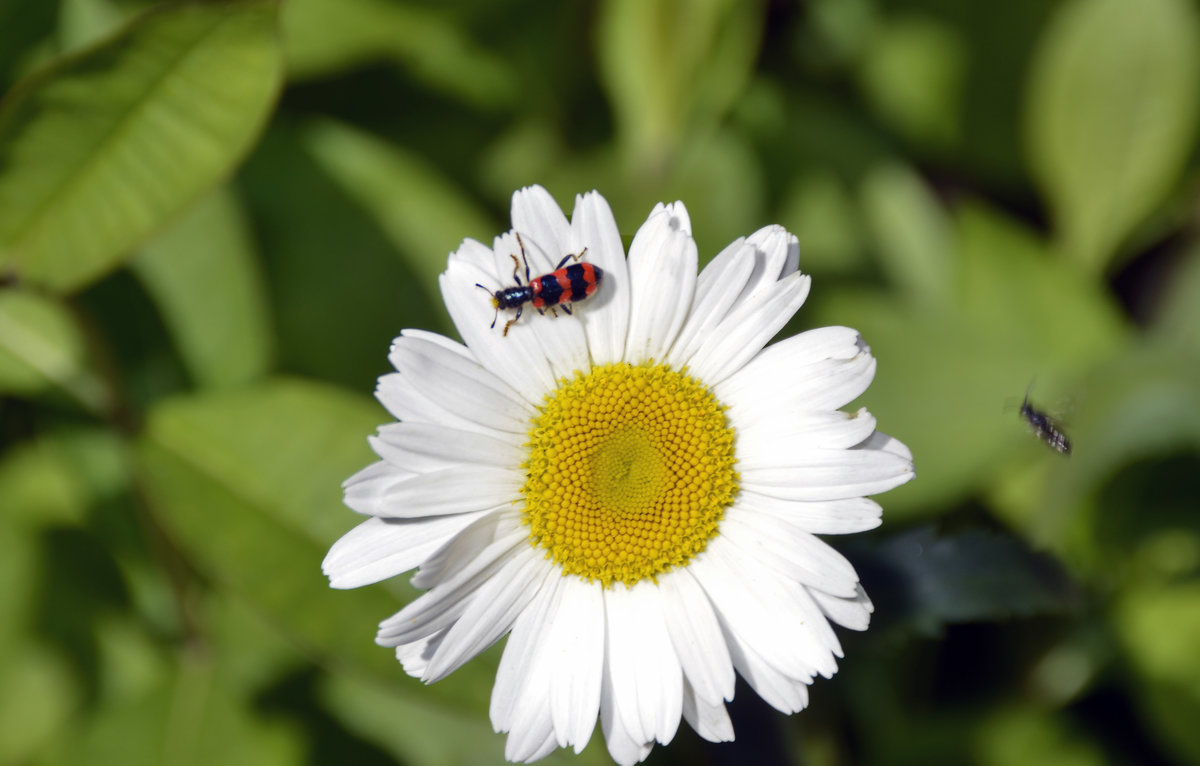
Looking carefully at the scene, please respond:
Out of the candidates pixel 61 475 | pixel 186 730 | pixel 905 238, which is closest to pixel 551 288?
pixel 186 730

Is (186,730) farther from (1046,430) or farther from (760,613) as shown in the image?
(1046,430)

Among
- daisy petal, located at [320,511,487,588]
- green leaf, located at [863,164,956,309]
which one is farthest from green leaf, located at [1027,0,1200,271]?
daisy petal, located at [320,511,487,588]

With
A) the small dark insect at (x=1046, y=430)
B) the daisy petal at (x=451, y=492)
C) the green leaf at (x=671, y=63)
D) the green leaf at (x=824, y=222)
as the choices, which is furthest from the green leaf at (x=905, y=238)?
the daisy petal at (x=451, y=492)

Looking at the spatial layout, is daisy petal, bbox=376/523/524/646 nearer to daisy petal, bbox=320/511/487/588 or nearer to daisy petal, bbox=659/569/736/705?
daisy petal, bbox=320/511/487/588

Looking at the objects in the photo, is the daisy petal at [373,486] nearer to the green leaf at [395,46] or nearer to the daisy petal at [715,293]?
the daisy petal at [715,293]

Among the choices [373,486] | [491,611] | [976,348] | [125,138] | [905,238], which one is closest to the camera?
[373,486]
